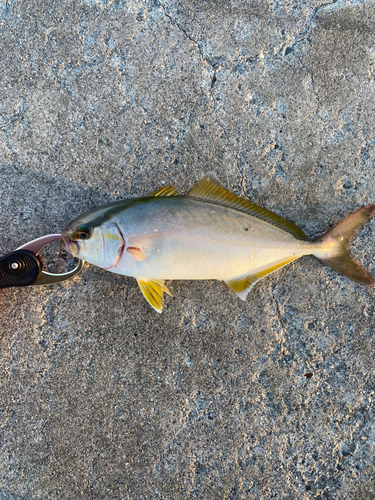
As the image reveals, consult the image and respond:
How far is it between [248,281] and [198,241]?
1.49ft

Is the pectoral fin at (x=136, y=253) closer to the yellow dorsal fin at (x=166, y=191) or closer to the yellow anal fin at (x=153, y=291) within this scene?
the yellow anal fin at (x=153, y=291)

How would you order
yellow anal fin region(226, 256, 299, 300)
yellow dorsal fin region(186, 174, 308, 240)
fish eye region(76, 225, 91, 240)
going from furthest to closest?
yellow anal fin region(226, 256, 299, 300) < yellow dorsal fin region(186, 174, 308, 240) < fish eye region(76, 225, 91, 240)

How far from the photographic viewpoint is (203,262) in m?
1.99

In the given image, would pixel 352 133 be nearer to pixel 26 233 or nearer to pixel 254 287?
pixel 254 287

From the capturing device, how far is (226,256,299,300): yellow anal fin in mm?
2107

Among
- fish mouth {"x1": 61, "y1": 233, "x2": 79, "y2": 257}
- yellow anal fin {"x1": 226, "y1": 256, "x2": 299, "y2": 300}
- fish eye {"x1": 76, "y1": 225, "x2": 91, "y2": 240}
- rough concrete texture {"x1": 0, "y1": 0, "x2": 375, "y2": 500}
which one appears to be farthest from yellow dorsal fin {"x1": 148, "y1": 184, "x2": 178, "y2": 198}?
yellow anal fin {"x1": 226, "y1": 256, "x2": 299, "y2": 300}

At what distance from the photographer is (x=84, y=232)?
74.0 inches

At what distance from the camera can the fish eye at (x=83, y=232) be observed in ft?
6.16

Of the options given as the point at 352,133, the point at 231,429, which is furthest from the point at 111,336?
the point at 352,133

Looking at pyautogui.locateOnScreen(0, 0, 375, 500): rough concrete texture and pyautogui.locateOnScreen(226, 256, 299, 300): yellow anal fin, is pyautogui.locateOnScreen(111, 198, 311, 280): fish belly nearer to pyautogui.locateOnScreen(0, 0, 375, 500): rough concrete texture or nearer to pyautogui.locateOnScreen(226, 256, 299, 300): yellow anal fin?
pyautogui.locateOnScreen(226, 256, 299, 300): yellow anal fin

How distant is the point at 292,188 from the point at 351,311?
96 centimetres

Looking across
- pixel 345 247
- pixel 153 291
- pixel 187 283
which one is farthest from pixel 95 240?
pixel 345 247

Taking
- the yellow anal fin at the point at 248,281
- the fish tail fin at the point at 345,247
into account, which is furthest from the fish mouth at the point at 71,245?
the fish tail fin at the point at 345,247

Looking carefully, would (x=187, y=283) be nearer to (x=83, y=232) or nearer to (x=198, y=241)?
(x=198, y=241)
